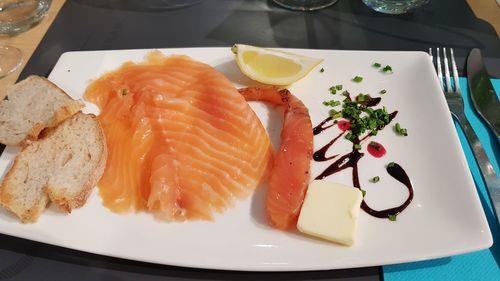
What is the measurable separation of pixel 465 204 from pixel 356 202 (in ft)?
1.15

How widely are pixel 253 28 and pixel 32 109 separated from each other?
1.20 metres

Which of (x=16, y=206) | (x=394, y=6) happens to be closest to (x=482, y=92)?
(x=394, y=6)

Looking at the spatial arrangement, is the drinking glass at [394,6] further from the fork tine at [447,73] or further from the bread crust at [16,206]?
the bread crust at [16,206]

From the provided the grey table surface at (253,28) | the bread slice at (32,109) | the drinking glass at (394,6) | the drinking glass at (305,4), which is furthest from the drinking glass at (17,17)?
the drinking glass at (394,6)

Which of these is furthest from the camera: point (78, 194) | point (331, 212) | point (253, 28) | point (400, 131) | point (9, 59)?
point (253, 28)

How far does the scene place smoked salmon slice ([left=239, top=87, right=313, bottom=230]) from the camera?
1.36m

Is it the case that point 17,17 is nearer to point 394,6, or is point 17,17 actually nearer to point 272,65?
point 272,65

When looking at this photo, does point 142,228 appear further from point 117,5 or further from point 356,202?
point 117,5

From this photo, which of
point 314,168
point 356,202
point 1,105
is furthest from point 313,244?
point 1,105

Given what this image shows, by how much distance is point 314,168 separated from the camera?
1.55 metres

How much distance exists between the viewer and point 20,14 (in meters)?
2.42

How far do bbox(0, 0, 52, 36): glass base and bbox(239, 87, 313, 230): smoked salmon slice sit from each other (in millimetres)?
1396

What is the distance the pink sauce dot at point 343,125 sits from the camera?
169 cm

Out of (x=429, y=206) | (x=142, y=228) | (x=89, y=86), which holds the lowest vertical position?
(x=429, y=206)
